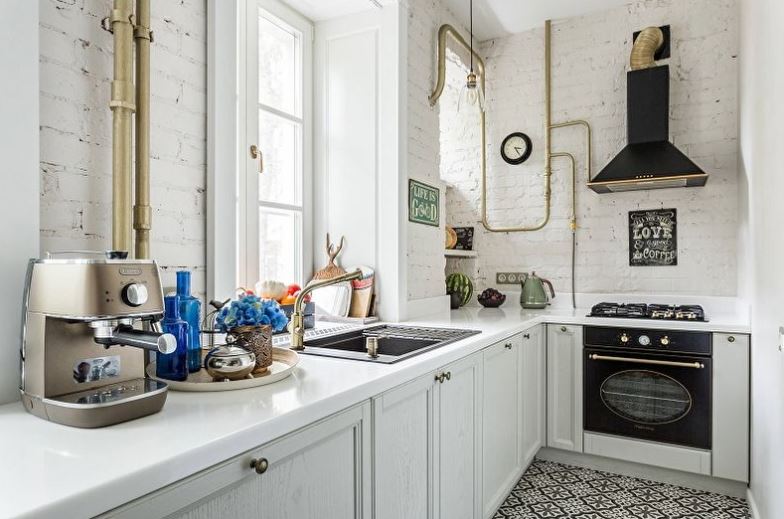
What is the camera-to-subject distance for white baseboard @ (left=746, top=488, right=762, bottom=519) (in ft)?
7.17

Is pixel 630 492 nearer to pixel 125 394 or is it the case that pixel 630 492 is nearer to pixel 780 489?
pixel 780 489

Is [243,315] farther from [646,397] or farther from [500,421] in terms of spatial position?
[646,397]

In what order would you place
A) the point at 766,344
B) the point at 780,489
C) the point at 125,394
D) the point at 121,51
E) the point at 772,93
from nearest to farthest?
the point at 125,394
the point at 121,51
the point at 780,489
the point at 772,93
the point at 766,344

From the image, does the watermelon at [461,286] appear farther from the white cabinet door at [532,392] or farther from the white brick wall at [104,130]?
the white brick wall at [104,130]

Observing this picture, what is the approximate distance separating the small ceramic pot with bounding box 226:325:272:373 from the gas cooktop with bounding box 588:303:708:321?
2.08 m

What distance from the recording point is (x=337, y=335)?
2090 millimetres

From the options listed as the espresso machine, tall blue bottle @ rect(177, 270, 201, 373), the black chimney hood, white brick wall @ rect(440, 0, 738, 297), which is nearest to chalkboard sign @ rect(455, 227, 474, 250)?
white brick wall @ rect(440, 0, 738, 297)

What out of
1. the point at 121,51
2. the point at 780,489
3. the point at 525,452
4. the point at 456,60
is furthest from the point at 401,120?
the point at 780,489

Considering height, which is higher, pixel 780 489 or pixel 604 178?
pixel 604 178

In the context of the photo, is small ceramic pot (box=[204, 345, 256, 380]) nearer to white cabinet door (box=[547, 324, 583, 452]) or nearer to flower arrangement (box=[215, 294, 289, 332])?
flower arrangement (box=[215, 294, 289, 332])

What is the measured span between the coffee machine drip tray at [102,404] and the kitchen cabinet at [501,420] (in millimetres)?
1386

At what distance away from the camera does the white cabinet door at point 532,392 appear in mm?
2594

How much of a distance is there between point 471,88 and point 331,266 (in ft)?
3.81

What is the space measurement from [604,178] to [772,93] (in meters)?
1.22
